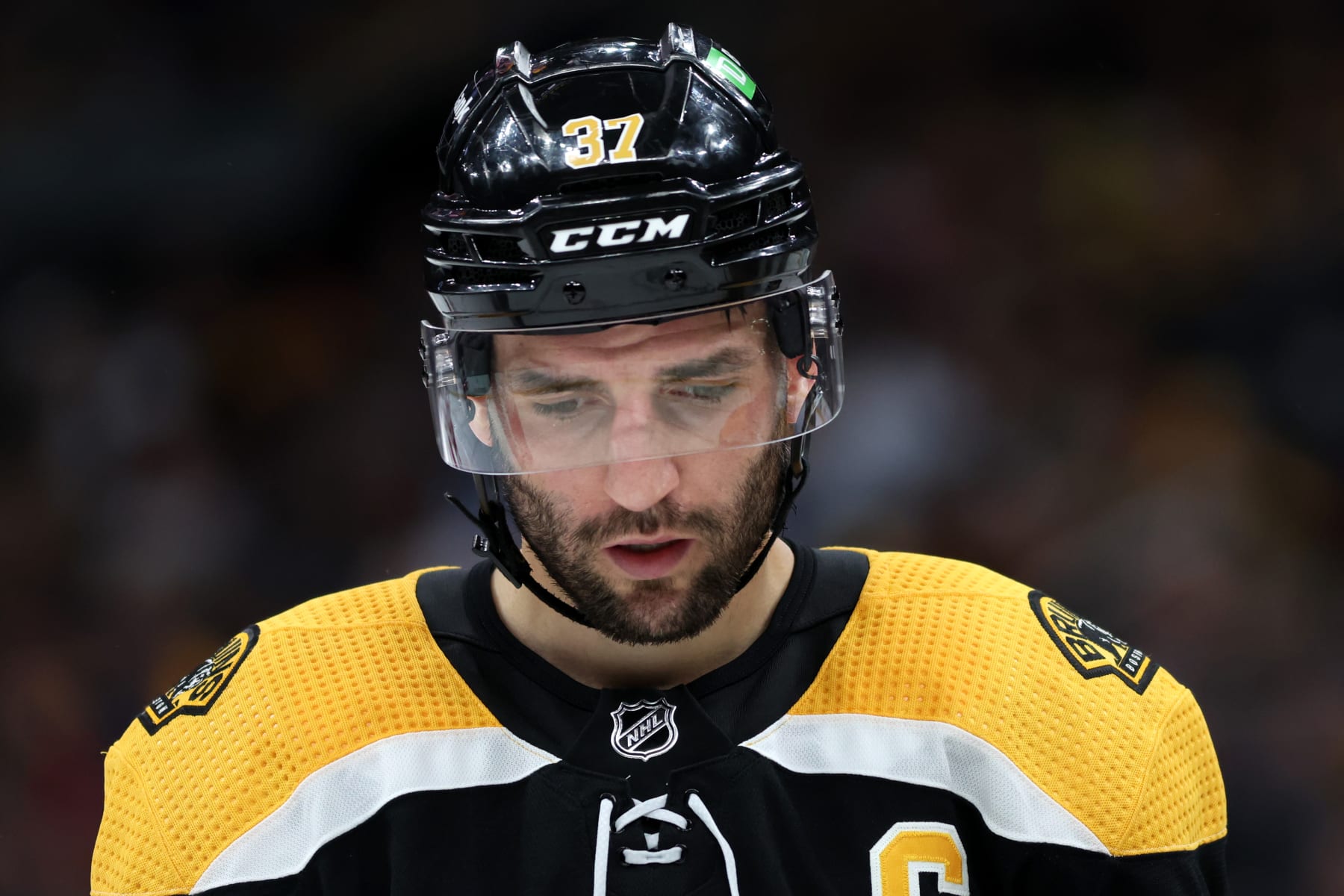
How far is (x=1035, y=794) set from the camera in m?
1.77

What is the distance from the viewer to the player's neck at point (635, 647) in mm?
1843

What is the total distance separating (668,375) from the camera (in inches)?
67.7

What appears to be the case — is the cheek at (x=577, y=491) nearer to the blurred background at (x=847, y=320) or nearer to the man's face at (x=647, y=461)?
the man's face at (x=647, y=461)

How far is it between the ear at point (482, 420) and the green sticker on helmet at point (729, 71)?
1.58 feet

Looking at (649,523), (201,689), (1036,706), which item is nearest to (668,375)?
(649,523)

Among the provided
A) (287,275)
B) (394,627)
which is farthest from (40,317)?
(394,627)

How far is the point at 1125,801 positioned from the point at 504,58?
1.15 meters

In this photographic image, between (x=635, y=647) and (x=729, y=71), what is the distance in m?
0.71

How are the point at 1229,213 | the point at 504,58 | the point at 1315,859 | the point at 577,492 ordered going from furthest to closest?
the point at 1229,213 → the point at 1315,859 → the point at 504,58 → the point at 577,492

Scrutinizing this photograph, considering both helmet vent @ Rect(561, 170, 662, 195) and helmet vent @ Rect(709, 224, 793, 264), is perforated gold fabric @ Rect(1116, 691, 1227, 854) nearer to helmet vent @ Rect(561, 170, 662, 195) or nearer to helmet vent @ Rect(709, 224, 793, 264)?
helmet vent @ Rect(709, 224, 793, 264)

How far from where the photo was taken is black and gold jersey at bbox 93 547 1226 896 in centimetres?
176

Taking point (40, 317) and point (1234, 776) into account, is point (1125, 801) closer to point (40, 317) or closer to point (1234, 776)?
point (1234, 776)

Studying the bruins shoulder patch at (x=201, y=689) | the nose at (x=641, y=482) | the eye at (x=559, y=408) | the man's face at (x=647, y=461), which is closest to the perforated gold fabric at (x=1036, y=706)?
the man's face at (x=647, y=461)

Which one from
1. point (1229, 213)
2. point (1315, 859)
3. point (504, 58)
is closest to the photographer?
point (504, 58)
